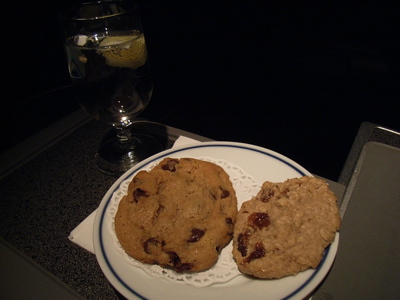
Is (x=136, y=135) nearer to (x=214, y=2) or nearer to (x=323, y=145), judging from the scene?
(x=214, y=2)

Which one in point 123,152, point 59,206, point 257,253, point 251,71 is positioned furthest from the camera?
point 251,71

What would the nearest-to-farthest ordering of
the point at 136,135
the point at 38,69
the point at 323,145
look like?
1. the point at 136,135
2. the point at 38,69
3. the point at 323,145

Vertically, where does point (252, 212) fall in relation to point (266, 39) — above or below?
below

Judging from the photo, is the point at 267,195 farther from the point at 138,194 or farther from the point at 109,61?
the point at 109,61

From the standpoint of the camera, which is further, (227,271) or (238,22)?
(238,22)

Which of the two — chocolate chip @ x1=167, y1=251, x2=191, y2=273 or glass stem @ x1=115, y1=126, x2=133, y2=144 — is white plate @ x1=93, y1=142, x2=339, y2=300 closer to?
chocolate chip @ x1=167, y1=251, x2=191, y2=273

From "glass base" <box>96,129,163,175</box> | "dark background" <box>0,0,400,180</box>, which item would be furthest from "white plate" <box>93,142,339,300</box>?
"dark background" <box>0,0,400,180</box>

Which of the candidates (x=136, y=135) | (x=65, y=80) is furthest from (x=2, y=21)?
(x=136, y=135)

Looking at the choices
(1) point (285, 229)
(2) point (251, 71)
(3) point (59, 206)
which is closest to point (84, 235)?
(3) point (59, 206)
